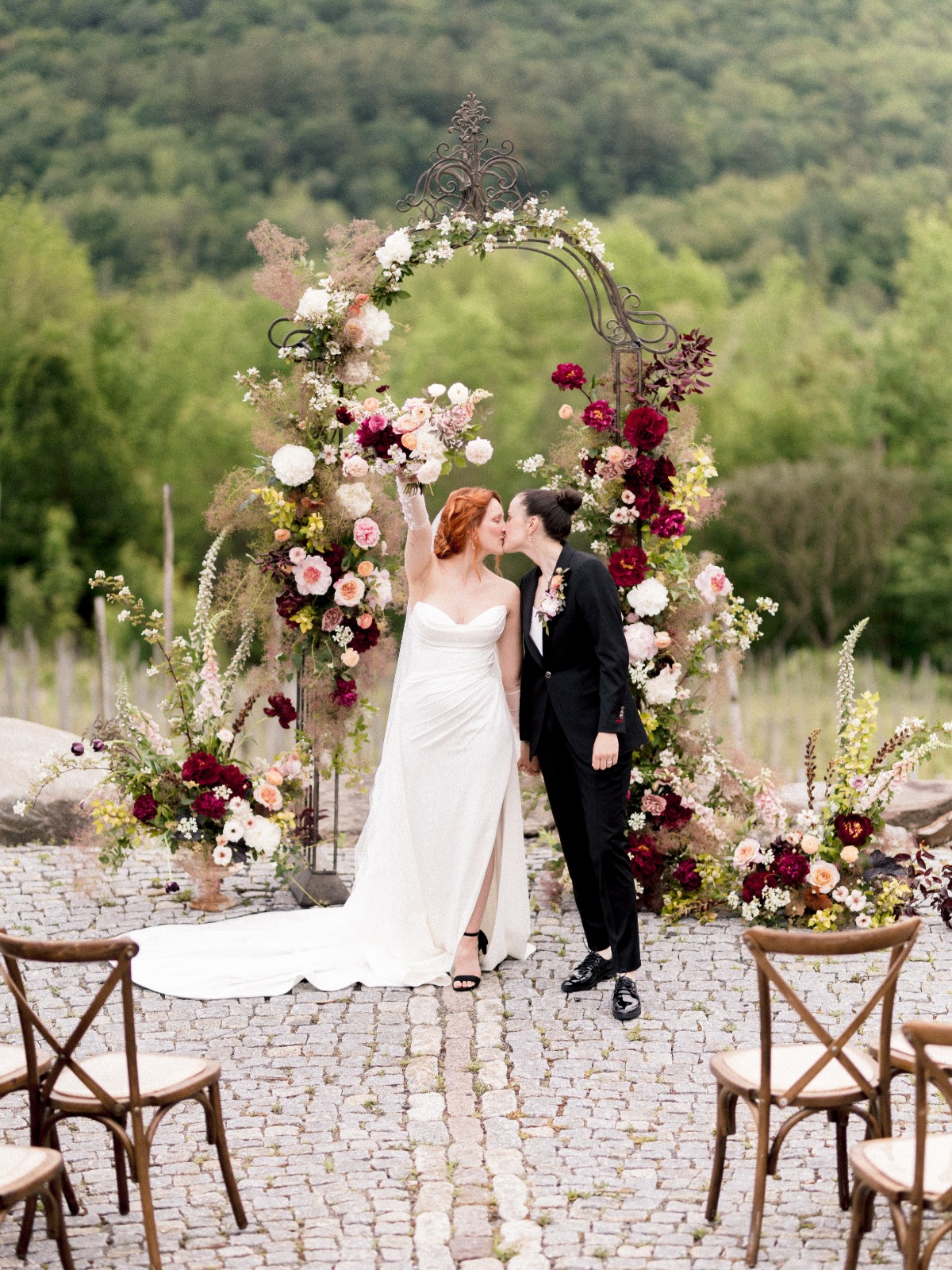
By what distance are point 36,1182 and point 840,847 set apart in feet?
15.0

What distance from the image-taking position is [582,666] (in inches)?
250

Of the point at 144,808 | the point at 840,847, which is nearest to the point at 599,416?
the point at 840,847

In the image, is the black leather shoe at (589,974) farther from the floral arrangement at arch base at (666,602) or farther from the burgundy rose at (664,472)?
the burgundy rose at (664,472)

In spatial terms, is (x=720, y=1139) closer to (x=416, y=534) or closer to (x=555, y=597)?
(x=555, y=597)

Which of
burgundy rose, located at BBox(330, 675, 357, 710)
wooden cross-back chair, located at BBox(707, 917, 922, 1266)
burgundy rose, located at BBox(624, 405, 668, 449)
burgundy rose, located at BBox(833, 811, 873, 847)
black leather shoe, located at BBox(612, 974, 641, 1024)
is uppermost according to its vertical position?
burgundy rose, located at BBox(624, 405, 668, 449)

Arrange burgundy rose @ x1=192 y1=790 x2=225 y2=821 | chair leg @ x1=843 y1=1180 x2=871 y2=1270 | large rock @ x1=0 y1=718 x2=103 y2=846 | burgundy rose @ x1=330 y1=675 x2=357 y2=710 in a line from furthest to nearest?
large rock @ x1=0 y1=718 x2=103 y2=846, burgundy rose @ x1=330 y1=675 x2=357 y2=710, burgundy rose @ x1=192 y1=790 x2=225 y2=821, chair leg @ x1=843 y1=1180 x2=871 y2=1270

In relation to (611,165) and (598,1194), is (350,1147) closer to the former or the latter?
(598,1194)

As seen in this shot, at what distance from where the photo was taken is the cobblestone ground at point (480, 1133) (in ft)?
14.2

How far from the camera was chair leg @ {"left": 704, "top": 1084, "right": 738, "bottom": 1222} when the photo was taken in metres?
4.41

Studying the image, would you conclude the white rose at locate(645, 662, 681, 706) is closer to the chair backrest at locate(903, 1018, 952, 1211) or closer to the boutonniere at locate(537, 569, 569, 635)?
the boutonniere at locate(537, 569, 569, 635)

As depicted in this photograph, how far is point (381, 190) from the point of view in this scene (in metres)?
37.8

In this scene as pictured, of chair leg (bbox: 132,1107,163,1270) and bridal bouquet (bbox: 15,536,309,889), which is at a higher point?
bridal bouquet (bbox: 15,536,309,889)

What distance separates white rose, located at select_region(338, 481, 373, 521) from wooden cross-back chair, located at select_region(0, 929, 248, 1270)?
3.36 m

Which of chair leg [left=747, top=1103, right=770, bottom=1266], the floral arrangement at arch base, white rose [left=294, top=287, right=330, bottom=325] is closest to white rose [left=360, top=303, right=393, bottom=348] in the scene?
white rose [left=294, top=287, right=330, bottom=325]
